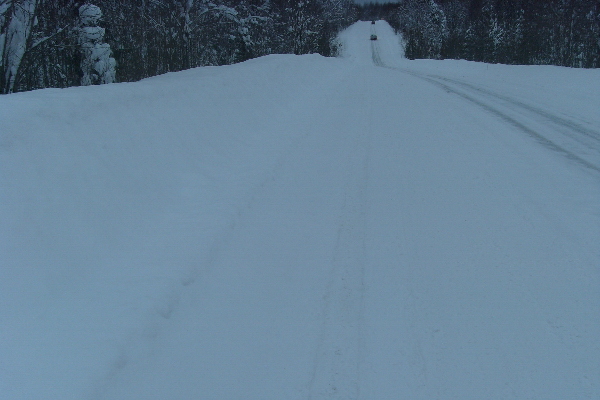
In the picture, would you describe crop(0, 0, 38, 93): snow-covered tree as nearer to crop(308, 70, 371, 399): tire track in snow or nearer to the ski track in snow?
crop(308, 70, 371, 399): tire track in snow

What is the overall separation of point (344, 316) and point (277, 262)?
48.0 inches

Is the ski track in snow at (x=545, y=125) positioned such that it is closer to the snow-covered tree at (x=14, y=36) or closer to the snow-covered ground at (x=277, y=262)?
the snow-covered ground at (x=277, y=262)

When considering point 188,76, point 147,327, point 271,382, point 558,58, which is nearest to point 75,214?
point 147,327

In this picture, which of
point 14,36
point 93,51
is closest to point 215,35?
point 93,51

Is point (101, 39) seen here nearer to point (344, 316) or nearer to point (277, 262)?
point (277, 262)

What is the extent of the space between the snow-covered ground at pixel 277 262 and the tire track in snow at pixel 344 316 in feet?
0.06

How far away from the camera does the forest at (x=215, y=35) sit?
9461 millimetres

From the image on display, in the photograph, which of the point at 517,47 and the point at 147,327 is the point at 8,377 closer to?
the point at 147,327

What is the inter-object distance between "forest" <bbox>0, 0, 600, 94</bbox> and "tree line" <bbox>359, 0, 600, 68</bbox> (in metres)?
0.09

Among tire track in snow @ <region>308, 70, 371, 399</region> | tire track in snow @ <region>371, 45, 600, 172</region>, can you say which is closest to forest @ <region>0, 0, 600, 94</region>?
tire track in snow @ <region>308, 70, 371, 399</region>

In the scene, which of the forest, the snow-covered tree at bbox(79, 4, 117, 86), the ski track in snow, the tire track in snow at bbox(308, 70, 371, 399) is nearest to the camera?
the tire track in snow at bbox(308, 70, 371, 399)

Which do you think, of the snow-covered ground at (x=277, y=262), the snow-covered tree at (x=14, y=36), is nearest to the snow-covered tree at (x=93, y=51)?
the snow-covered tree at (x=14, y=36)

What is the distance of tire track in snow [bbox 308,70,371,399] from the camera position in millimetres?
3207

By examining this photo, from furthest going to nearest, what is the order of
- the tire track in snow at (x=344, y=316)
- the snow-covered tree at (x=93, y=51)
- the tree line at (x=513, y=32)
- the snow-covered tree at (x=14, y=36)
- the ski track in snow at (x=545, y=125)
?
the tree line at (x=513, y=32)
the snow-covered tree at (x=93, y=51)
the ski track in snow at (x=545, y=125)
the snow-covered tree at (x=14, y=36)
the tire track in snow at (x=344, y=316)
